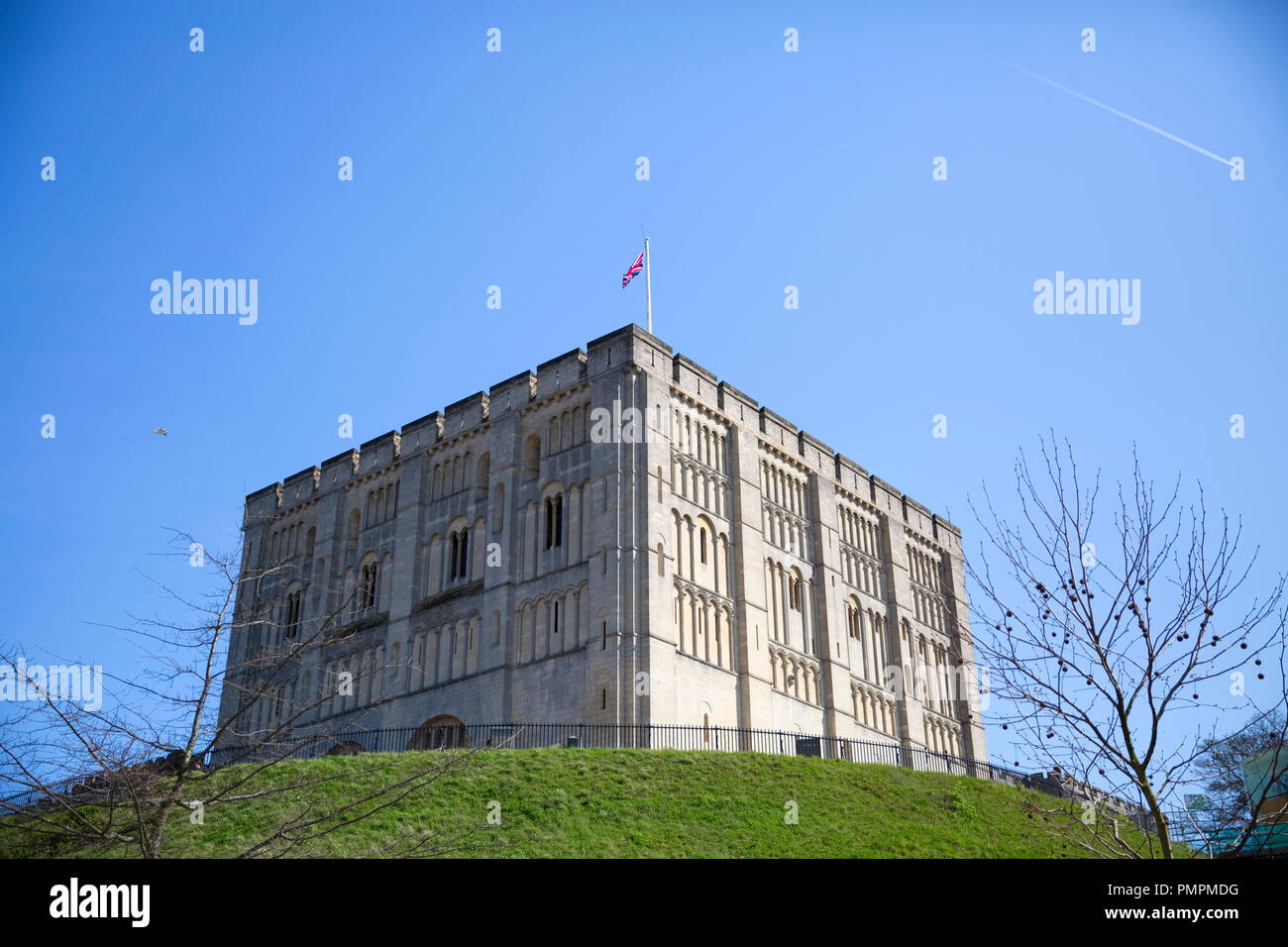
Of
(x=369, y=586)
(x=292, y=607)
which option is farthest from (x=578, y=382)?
(x=292, y=607)

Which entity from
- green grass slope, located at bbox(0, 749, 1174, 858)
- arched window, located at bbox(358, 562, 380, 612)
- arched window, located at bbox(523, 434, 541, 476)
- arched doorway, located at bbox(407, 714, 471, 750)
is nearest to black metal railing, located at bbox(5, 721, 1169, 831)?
arched doorway, located at bbox(407, 714, 471, 750)

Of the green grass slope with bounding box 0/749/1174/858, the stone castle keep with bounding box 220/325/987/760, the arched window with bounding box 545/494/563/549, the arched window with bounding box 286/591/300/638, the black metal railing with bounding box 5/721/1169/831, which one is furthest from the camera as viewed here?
the arched window with bounding box 286/591/300/638

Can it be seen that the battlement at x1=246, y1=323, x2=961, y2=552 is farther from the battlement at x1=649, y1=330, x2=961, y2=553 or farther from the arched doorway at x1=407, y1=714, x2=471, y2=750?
the arched doorway at x1=407, y1=714, x2=471, y2=750

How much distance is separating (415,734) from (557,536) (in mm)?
8929

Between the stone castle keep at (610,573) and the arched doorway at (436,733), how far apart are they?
0.27 metres

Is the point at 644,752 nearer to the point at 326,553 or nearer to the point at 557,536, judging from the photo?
the point at 557,536

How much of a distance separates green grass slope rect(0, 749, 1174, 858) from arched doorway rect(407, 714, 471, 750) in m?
11.1

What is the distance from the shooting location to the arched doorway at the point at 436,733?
41375 mm

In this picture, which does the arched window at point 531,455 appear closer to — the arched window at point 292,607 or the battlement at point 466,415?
the battlement at point 466,415

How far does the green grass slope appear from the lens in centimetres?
2409

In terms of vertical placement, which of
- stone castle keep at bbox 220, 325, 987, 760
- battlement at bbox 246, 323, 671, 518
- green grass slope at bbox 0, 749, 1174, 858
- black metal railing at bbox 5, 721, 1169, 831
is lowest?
green grass slope at bbox 0, 749, 1174, 858

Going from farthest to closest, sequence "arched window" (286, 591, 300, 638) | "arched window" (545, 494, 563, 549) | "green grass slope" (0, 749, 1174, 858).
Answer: "arched window" (286, 591, 300, 638)
"arched window" (545, 494, 563, 549)
"green grass slope" (0, 749, 1174, 858)
